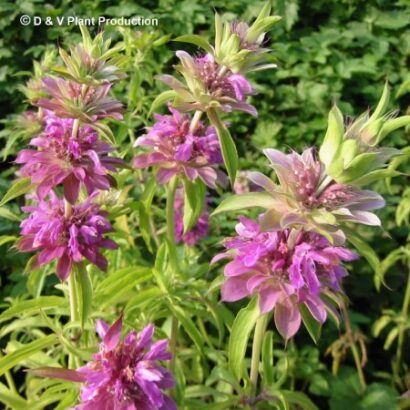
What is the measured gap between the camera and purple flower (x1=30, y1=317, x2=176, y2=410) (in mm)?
888

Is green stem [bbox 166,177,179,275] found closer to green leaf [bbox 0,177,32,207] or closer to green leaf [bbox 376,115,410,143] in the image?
green leaf [bbox 0,177,32,207]

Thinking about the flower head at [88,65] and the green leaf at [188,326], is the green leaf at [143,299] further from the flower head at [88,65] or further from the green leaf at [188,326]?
the flower head at [88,65]

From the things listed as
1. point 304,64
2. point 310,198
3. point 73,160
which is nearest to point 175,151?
point 73,160

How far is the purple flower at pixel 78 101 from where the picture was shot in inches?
40.9

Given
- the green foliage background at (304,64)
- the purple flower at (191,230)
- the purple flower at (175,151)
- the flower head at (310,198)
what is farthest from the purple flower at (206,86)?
the green foliage background at (304,64)

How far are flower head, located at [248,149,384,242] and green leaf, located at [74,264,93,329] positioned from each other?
424 millimetres

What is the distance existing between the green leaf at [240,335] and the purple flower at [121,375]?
0.35 feet

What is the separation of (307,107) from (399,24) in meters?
0.60

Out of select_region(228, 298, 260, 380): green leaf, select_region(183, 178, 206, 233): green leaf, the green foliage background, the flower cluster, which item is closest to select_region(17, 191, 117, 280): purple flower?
the flower cluster

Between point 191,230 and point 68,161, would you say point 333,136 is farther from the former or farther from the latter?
point 191,230

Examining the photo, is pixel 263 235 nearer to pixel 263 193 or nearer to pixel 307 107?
A: pixel 263 193

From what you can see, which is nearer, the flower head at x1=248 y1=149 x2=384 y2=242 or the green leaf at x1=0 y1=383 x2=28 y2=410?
the flower head at x1=248 y1=149 x2=384 y2=242

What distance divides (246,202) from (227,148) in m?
0.22

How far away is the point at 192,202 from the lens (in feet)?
4.25
